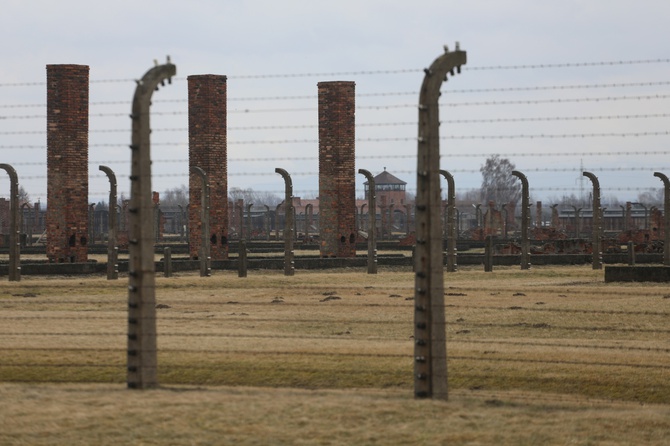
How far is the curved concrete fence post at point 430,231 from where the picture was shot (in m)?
7.88

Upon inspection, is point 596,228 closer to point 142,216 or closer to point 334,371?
point 334,371

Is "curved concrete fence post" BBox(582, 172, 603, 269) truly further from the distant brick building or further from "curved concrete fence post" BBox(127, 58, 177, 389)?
the distant brick building

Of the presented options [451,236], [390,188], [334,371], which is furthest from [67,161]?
[390,188]

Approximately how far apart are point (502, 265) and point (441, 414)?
1904 cm

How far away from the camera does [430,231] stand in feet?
26.0

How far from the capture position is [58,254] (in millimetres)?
28656

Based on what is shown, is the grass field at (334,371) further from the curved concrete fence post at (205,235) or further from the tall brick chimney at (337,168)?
the tall brick chimney at (337,168)

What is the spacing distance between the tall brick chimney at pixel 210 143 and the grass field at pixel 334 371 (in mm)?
12194

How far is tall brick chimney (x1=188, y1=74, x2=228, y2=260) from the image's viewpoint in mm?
30312

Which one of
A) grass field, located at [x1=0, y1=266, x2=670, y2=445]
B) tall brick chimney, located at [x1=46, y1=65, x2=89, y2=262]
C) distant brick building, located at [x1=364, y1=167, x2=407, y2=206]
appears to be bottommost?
grass field, located at [x1=0, y1=266, x2=670, y2=445]

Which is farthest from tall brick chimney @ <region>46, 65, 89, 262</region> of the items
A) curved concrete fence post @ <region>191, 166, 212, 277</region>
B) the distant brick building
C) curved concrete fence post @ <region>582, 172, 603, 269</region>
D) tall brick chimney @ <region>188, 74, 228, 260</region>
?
the distant brick building

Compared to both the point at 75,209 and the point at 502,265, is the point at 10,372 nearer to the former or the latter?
the point at 502,265

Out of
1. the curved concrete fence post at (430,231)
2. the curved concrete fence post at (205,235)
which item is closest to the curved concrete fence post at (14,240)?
the curved concrete fence post at (205,235)

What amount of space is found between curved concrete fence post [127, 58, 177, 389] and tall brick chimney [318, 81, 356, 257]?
23.2 m
